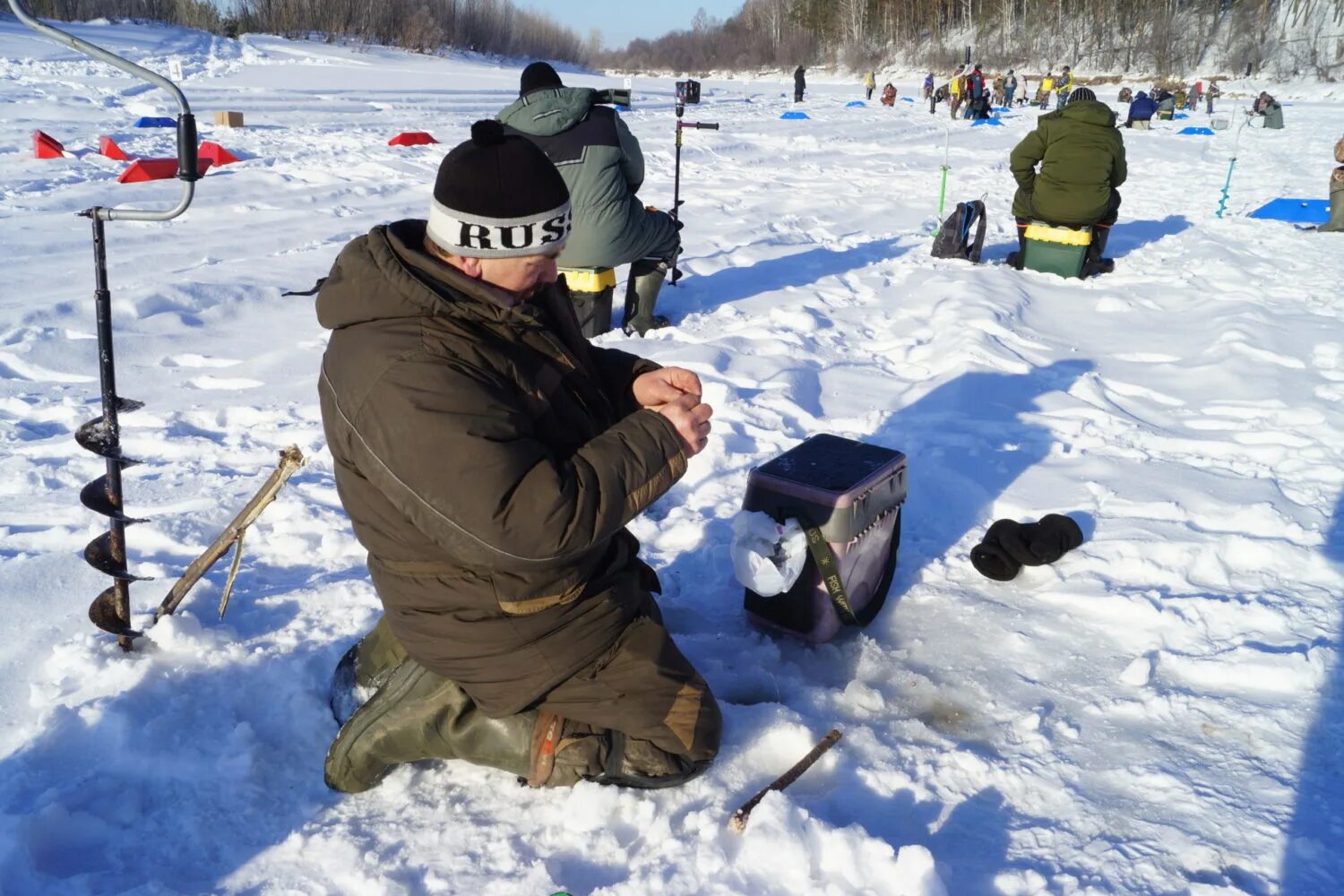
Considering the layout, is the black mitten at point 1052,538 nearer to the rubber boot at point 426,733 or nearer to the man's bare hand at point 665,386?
the man's bare hand at point 665,386

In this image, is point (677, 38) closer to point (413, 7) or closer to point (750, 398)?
point (413, 7)

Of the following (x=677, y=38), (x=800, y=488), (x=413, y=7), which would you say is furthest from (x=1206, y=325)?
(x=677, y=38)

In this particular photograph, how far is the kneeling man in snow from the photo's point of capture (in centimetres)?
189

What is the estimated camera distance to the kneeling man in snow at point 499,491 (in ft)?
6.19

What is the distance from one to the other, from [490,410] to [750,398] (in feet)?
9.83

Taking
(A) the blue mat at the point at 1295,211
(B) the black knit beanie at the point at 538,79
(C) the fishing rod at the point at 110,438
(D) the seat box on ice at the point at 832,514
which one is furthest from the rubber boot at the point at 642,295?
(A) the blue mat at the point at 1295,211

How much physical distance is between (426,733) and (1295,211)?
12062 millimetres

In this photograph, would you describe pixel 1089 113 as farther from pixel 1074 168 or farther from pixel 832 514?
pixel 832 514

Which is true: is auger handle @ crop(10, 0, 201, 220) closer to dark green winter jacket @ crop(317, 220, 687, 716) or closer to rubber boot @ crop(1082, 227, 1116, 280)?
dark green winter jacket @ crop(317, 220, 687, 716)

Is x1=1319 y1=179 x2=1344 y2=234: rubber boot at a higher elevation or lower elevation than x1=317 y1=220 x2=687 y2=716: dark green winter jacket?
higher

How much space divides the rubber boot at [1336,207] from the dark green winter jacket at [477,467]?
10.5 metres

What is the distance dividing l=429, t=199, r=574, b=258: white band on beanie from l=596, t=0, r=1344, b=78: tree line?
47.2m

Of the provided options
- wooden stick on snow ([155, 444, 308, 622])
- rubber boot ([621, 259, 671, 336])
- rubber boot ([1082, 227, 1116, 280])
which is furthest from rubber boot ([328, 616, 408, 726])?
rubber boot ([1082, 227, 1116, 280])

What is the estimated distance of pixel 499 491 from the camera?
186 centimetres
